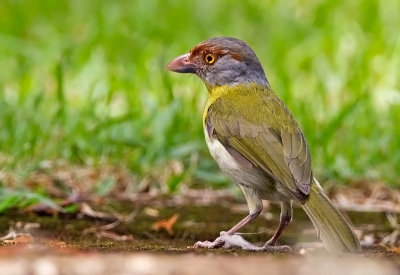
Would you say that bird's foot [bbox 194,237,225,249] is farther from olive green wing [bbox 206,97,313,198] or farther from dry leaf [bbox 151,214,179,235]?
dry leaf [bbox 151,214,179,235]

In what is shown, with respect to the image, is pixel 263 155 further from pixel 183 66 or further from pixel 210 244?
pixel 183 66

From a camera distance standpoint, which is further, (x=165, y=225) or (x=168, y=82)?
(x=168, y=82)

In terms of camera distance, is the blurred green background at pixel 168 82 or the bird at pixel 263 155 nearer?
the bird at pixel 263 155

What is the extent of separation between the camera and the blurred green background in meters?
5.99

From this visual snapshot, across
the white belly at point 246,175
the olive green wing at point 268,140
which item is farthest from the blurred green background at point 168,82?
the white belly at point 246,175

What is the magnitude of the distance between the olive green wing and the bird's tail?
0.07 metres

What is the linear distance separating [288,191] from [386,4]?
20.2ft

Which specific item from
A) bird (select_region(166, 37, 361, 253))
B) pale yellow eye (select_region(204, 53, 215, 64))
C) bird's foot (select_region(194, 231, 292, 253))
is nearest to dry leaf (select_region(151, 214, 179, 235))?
bird (select_region(166, 37, 361, 253))

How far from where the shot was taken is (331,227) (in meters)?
3.91

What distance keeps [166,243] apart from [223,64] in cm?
113

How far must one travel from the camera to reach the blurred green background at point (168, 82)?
5988 mm

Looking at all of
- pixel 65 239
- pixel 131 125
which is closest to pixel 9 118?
pixel 131 125

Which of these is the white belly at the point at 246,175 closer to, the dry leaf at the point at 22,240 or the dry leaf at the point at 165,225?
the dry leaf at the point at 165,225

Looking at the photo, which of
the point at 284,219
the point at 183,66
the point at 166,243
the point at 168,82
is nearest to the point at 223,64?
the point at 183,66
